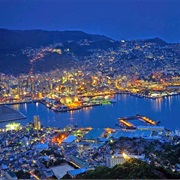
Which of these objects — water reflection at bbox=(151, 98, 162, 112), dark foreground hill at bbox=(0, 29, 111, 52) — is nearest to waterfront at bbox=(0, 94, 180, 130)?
water reflection at bbox=(151, 98, 162, 112)

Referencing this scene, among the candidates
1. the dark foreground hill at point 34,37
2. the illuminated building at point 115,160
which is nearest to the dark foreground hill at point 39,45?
the dark foreground hill at point 34,37

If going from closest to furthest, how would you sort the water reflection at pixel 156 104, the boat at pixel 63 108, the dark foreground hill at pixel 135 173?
the dark foreground hill at pixel 135 173, the water reflection at pixel 156 104, the boat at pixel 63 108

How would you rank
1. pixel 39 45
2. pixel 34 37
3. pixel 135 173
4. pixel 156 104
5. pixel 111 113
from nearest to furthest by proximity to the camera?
pixel 135 173
pixel 111 113
pixel 156 104
pixel 39 45
pixel 34 37

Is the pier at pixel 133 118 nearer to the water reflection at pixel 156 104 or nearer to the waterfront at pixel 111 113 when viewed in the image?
the waterfront at pixel 111 113

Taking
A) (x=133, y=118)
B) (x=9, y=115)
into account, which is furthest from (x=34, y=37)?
(x=133, y=118)

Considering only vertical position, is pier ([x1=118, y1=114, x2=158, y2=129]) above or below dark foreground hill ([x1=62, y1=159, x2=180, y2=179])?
below

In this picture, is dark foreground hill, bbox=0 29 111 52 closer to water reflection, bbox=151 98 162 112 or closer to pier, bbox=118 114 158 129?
water reflection, bbox=151 98 162 112

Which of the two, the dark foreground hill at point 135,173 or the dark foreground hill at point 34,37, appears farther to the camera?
the dark foreground hill at point 34,37

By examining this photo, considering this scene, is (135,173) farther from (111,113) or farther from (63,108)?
(63,108)

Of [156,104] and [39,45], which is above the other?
[39,45]
